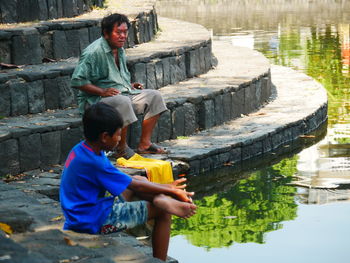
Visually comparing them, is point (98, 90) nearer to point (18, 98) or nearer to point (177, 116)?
point (18, 98)

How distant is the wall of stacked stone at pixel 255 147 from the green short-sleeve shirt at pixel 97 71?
35.0 inches

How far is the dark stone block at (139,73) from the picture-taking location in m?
8.57

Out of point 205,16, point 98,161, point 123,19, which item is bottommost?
point 205,16

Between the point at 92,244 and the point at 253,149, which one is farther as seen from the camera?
the point at 253,149

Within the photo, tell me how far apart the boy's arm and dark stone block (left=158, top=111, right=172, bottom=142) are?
340cm

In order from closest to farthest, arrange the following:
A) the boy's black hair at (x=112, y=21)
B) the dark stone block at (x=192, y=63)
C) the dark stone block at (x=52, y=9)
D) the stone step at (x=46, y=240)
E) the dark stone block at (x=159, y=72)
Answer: the stone step at (x=46, y=240) → the boy's black hair at (x=112, y=21) → the dark stone block at (x=159, y=72) → the dark stone block at (x=52, y=9) → the dark stone block at (x=192, y=63)

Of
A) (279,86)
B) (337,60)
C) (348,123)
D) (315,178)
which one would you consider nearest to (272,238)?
(315,178)

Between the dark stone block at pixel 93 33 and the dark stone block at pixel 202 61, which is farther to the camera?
the dark stone block at pixel 202 61

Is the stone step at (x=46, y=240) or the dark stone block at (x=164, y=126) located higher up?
the stone step at (x=46, y=240)

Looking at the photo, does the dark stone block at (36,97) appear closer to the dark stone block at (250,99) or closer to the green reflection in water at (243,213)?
the green reflection in water at (243,213)

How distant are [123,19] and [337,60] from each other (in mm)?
7702

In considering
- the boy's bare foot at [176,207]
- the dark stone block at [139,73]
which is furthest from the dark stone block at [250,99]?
the boy's bare foot at [176,207]

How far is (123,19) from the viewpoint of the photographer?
6.88 m

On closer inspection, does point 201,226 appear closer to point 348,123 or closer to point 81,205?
point 81,205
